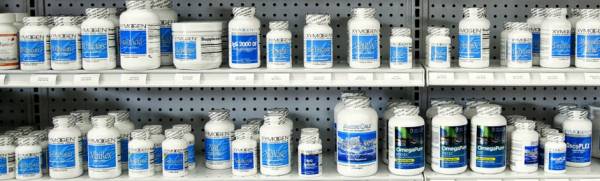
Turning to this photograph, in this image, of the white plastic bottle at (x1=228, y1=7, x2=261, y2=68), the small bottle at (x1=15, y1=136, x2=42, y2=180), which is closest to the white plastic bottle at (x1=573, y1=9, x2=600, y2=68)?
the white plastic bottle at (x1=228, y1=7, x2=261, y2=68)

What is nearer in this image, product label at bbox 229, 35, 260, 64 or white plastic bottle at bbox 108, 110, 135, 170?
product label at bbox 229, 35, 260, 64

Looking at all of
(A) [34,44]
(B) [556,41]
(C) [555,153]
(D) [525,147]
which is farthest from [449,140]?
(A) [34,44]

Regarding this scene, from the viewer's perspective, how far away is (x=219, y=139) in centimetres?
248

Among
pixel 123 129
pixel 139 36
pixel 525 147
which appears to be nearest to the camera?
pixel 139 36

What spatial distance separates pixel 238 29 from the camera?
2.31 meters

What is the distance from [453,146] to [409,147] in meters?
0.15

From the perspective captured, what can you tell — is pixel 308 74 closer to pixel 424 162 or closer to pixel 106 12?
pixel 424 162

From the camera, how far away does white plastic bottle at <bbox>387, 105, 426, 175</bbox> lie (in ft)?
7.64

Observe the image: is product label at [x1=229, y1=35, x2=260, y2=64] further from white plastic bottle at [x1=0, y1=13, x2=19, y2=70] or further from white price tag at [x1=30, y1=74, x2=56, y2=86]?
white plastic bottle at [x1=0, y1=13, x2=19, y2=70]

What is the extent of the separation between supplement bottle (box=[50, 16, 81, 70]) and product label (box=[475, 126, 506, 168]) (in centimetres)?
134

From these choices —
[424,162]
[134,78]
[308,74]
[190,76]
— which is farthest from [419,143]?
[134,78]

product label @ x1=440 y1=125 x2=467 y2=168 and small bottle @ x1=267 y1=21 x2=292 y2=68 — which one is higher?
small bottle @ x1=267 y1=21 x2=292 y2=68

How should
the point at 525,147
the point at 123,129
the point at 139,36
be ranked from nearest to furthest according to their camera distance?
1. the point at 139,36
2. the point at 525,147
3. the point at 123,129

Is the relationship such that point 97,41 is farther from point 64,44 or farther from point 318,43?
point 318,43
